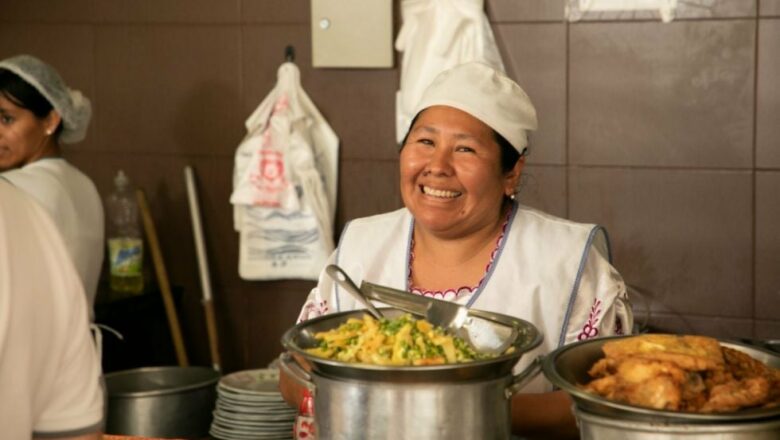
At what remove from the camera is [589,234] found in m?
2.76

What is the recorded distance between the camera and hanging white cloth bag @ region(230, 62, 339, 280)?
15.0ft

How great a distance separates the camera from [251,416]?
400 cm

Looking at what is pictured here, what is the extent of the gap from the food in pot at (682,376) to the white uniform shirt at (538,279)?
0.71 m

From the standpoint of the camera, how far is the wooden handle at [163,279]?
4781 mm

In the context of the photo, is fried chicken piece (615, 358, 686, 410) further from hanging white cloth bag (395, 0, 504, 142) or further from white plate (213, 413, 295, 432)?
hanging white cloth bag (395, 0, 504, 142)

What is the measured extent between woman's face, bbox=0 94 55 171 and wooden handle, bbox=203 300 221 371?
994 mm

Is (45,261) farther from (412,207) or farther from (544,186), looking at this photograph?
(544,186)

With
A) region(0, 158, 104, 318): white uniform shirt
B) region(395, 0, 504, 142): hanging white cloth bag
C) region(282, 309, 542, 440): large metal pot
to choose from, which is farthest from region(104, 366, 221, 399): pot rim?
region(282, 309, 542, 440): large metal pot

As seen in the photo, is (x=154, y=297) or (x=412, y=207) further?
(x=154, y=297)

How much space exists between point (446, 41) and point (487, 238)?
155cm

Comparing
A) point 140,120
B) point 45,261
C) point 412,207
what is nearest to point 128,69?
point 140,120

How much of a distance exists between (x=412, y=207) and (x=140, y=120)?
2.48m

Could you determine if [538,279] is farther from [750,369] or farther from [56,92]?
[56,92]

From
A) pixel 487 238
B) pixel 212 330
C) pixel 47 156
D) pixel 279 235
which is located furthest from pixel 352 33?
pixel 487 238
